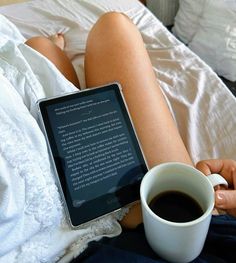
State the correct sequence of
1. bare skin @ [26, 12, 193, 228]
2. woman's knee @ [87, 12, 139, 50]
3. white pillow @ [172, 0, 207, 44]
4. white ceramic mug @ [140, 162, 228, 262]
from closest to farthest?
white ceramic mug @ [140, 162, 228, 262], bare skin @ [26, 12, 193, 228], woman's knee @ [87, 12, 139, 50], white pillow @ [172, 0, 207, 44]

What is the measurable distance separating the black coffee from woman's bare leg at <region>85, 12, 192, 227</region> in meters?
0.07

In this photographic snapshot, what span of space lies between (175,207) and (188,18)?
1.03 m

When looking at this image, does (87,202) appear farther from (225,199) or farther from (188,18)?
(188,18)

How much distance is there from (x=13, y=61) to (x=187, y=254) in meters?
0.42

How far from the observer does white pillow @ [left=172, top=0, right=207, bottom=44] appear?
1251 millimetres

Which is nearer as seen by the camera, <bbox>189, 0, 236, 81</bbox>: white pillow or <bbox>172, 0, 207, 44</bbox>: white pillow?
<bbox>189, 0, 236, 81</bbox>: white pillow

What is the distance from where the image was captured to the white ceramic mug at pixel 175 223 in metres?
0.40

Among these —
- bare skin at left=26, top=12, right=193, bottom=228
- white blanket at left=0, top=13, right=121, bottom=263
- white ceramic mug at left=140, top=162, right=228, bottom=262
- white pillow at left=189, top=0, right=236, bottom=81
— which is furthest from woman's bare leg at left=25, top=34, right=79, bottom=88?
white pillow at left=189, top=0, right=236, bottom=81

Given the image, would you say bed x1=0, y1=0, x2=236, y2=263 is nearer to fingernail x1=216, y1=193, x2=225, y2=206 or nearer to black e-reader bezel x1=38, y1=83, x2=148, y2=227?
black e-reader bezel x1=38, y1=83, x2=148, y2=227

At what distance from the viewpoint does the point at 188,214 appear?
44 cm

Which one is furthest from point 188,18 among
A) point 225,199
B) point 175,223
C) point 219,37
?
point 175,223

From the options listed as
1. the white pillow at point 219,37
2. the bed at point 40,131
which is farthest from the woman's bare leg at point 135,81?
the white pillow at point 219,37

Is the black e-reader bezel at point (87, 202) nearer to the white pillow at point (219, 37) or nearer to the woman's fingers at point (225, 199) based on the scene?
the woman's fingers at point (225, 199)

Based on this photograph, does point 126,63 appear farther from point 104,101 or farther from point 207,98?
point 207,98
